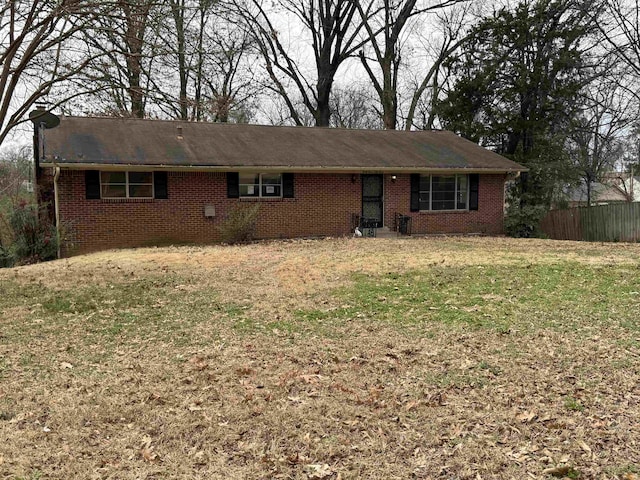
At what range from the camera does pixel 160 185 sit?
13922 mm

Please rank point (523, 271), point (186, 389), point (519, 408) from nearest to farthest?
point (519, 408) < point (186, 389) < point (523, 271)

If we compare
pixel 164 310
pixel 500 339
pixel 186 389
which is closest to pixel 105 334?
pixel 164 310

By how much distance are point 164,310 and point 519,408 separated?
4.58 meters

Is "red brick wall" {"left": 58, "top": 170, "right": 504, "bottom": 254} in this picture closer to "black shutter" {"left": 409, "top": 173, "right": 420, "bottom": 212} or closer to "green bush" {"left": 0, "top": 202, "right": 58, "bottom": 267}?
"black shutter" {"left": 409, "top": 173, "right": 420, "bottom": 212}

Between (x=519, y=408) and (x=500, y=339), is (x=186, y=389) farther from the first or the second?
(x=500, y=339)

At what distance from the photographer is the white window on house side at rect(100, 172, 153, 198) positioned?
1351cm

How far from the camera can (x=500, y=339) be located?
5.06 m

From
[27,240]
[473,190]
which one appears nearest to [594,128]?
[473,190]

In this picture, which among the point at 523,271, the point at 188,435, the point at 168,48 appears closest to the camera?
the point at 188,435

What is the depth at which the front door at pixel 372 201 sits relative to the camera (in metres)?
16.1

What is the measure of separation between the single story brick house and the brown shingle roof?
0.12 ft

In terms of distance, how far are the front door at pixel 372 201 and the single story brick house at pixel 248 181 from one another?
32 millimetres

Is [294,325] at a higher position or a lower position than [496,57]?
lower

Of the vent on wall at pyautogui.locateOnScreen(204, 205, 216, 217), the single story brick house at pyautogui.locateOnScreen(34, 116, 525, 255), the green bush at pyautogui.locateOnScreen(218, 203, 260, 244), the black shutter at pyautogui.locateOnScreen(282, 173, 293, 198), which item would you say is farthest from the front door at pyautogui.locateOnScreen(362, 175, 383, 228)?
the vent on wall at pyautogui.locateOnScreen(204, 205, 216, 217)
